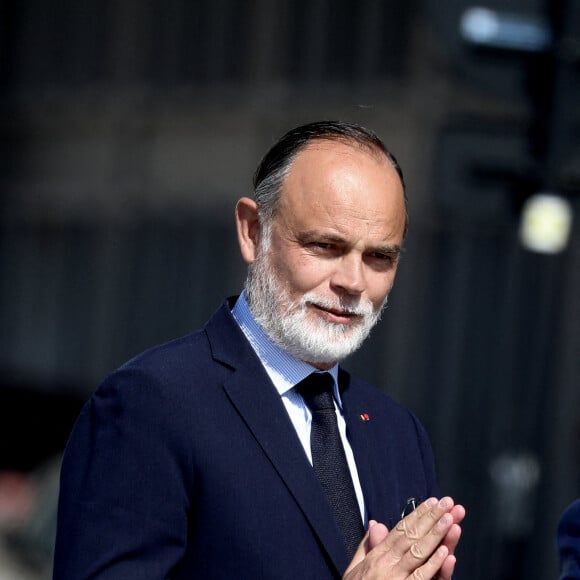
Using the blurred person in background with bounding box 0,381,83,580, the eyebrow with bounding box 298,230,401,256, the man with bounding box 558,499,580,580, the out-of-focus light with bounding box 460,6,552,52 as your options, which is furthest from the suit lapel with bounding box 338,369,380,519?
the blurred person in background with bounding box 0,381,83,580

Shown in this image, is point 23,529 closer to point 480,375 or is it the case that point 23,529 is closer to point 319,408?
point 480,375

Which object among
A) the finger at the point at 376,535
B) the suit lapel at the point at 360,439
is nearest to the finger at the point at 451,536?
the finger at the point at 376,535

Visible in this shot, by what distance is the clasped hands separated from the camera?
2324 millimetres

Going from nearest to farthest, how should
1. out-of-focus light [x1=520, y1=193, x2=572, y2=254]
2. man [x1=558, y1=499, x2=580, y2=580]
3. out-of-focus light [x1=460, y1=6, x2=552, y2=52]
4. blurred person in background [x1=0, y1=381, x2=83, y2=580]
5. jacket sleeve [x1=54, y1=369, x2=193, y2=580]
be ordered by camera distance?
jacket sleeve [x1=54, y1=369, x2=193, y2=580], man [x1=558, y1=499, x2=580, y2=580], out-of-focus light [x1=460, y1=6, x2=552, y2=52], out-of-focus light [x1=520, y1=193, x2=572, y2=254], blurred person in background [x1=0, y1=381, x2=83, y2=580]

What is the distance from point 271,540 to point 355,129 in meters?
0.78

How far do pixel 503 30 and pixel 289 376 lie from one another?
88.6 inches

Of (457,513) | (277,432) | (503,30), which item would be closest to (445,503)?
(457,513)

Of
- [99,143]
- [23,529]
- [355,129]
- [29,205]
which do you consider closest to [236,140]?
[99,143]

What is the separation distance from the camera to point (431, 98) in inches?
367

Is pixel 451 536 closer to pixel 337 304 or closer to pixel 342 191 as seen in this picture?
pixel 337 304

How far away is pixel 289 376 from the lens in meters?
2.59

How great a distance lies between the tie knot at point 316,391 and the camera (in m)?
2.59

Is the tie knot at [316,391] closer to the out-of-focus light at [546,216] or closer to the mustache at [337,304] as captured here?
the mustache at [337,304]

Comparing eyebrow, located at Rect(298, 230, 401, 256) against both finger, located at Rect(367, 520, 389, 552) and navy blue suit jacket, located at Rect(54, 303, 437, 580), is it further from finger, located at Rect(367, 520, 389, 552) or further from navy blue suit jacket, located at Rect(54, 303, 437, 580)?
finger, located at Rect(367, 520, 389, 552)
